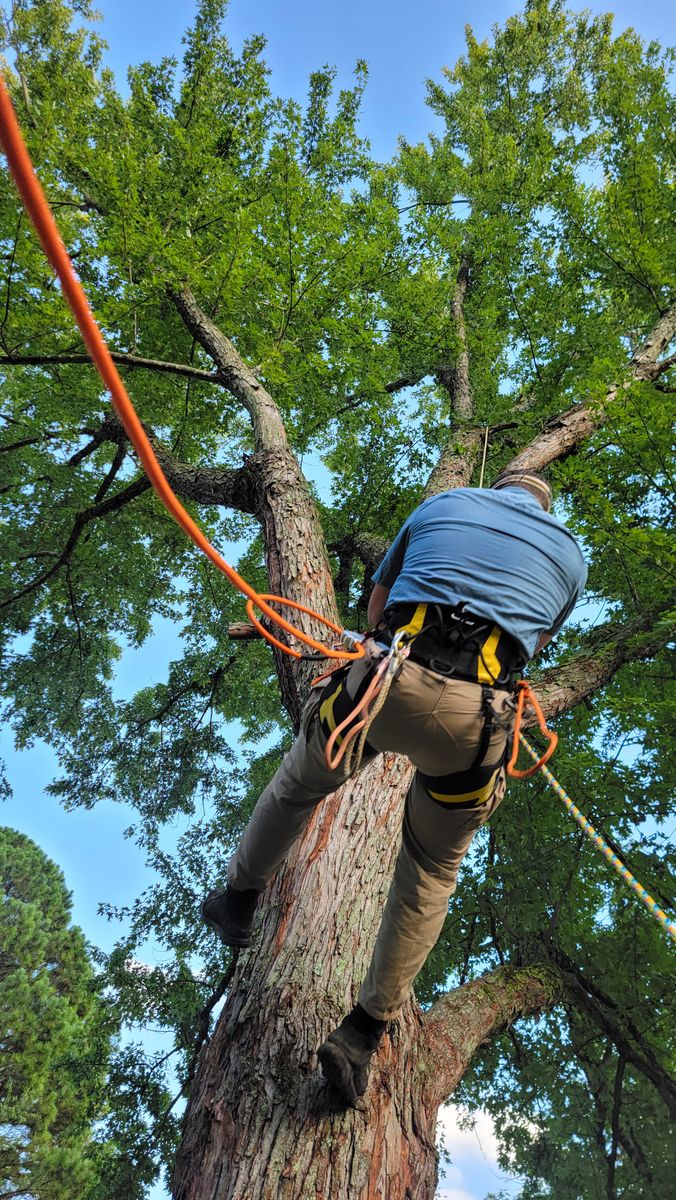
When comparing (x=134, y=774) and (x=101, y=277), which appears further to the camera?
(x=134, y=774)

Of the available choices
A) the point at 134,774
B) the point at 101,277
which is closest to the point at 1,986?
the point at 134,774

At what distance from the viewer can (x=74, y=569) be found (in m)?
7.98

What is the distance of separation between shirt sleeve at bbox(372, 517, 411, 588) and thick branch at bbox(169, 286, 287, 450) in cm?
230

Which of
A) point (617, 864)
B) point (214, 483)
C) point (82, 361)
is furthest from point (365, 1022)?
point (82, 361)

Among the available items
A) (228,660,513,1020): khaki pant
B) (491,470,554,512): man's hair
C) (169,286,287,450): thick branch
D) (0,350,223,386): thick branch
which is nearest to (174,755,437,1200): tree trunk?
(228,660,513,1020): khaki pant

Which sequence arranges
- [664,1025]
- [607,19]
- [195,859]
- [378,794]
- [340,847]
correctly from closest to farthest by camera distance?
[340,847] < [378,794] < [664,1025] < [195,859] < [607,19]

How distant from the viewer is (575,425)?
16.1 ft

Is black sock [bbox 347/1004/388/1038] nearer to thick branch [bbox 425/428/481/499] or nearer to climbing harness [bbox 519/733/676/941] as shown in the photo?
climbing harness [bbox 519/733/676/941]

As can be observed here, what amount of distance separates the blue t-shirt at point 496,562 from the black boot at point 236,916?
1373mm

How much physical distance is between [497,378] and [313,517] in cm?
492

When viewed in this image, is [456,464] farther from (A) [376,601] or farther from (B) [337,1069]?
(B) [337,1069]

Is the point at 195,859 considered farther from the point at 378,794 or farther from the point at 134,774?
the point at 378,794

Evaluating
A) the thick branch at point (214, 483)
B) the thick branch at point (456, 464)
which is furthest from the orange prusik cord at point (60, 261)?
the thick branch at point (456, 464)

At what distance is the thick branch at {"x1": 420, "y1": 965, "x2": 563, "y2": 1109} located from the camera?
2.70m
